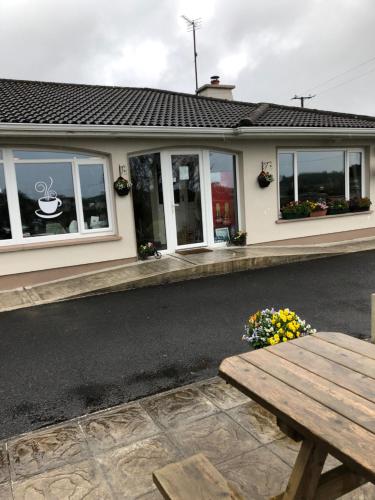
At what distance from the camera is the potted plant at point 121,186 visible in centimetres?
888

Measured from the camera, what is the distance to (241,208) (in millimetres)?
10555

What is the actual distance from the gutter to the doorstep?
8.86ft

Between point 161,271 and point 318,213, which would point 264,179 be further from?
point 161,271

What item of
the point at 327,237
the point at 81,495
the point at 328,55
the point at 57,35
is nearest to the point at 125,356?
the point at 81,495

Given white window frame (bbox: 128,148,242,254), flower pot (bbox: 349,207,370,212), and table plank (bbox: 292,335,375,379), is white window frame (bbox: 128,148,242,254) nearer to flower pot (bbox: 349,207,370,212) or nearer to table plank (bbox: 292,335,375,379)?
flower pot (bbox: 349,207,370,212)

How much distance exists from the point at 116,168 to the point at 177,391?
247 inches

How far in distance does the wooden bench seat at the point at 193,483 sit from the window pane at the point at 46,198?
720 centimetres

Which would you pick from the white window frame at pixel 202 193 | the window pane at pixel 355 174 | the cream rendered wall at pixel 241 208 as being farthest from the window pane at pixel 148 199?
the window pane at pixel 355 174

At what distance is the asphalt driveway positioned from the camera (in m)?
3.77

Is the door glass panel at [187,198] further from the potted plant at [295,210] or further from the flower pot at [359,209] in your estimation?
the flower pot at [359,209]

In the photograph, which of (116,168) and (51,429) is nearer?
(51,429)

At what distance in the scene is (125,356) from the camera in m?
4.60

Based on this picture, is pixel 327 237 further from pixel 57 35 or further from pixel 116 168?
pixel 57 35

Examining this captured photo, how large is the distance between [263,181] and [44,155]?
517 centimetres
